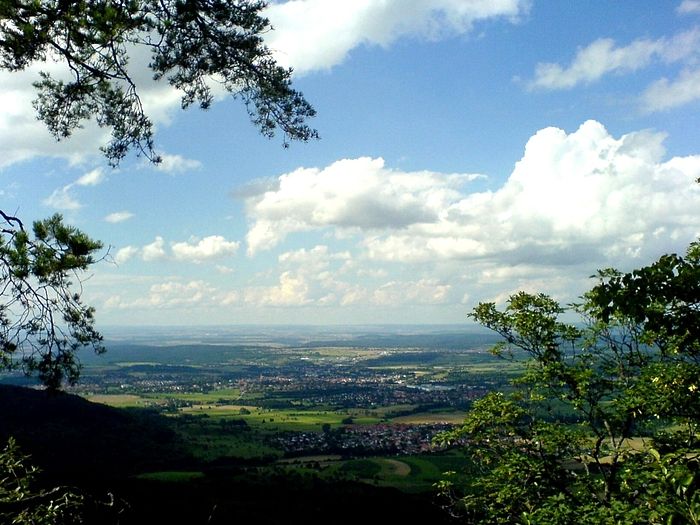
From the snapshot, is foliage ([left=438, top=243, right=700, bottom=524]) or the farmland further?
the farmland

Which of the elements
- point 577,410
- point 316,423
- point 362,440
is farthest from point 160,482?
point 316,423

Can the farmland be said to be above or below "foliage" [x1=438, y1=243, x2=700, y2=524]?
below

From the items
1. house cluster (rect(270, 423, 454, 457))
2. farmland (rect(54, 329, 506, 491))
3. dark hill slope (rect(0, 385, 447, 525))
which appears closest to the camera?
Answer: dark hill slope (rect(0, 385, 447, 525))

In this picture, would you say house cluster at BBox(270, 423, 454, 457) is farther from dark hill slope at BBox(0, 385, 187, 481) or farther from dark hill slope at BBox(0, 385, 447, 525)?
dark hill slope at BBox(0, 385, 187, 481)

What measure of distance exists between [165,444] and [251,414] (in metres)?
47.5

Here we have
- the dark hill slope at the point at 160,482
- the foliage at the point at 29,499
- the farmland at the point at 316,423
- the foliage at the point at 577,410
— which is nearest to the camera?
the foliage at the point at 29,499

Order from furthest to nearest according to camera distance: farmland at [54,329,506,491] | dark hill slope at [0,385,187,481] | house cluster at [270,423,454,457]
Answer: house cluster at [270,423,454,457] < farmland at [54,329,506,491] < dark hill slope at [0,385,187,481]

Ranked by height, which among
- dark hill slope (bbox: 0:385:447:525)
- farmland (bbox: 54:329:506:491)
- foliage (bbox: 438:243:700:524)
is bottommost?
farmland (bbox: 54:329:506:491)

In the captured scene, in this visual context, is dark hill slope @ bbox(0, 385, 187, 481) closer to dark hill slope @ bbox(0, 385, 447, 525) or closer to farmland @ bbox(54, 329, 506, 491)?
dark hill slope @ bbox(0, 385, 447, 525)

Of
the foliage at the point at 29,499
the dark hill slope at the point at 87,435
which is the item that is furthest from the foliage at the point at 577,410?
the dark hill slope at the point at 87,435

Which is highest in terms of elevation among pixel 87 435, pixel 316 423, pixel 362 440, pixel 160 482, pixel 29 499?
Result: pixel 29 499

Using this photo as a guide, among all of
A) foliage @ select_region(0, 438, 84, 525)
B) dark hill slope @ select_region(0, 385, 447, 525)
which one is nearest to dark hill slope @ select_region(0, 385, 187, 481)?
dark hill slope @ select_region(0, 385, 447, 525)

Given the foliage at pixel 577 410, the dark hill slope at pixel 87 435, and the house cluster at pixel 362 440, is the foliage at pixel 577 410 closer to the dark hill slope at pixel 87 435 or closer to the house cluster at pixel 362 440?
the dark hill slope at pixel 87 435

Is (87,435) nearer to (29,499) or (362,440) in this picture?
(362,440)
